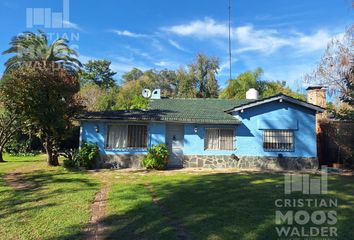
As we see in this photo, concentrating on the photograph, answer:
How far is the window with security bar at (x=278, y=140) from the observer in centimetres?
1684

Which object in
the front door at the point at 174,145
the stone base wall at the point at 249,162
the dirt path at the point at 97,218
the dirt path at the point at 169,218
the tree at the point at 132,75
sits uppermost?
the tree at the point at 132,75

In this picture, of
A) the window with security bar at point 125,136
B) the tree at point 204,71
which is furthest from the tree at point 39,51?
the tree at point 204,71

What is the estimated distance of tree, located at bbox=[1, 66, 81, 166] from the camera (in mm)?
14406

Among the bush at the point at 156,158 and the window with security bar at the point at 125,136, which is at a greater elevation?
the window with security bar at the point at 125,136

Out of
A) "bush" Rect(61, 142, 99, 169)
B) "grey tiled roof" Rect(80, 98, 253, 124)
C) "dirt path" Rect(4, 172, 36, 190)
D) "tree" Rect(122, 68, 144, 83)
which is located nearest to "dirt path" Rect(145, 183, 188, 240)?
"dirt path" Rect(4, 172, 36, 190)

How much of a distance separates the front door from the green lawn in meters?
4.31

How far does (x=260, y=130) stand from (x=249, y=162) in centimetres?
207

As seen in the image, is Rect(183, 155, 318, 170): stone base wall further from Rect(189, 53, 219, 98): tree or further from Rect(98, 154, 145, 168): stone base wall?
Rect(189, 53, 219, 98): tree

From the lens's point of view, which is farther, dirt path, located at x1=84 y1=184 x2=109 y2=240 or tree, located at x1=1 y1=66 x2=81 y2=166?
tree, located at x1=1 y1=66 x2=81 y2=166

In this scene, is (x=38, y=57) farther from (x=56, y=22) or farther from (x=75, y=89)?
(x=75, y=89)

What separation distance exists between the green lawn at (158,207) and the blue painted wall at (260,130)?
4208mm

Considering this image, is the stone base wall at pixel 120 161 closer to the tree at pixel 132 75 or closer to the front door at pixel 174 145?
the front door at pixel 174 145
